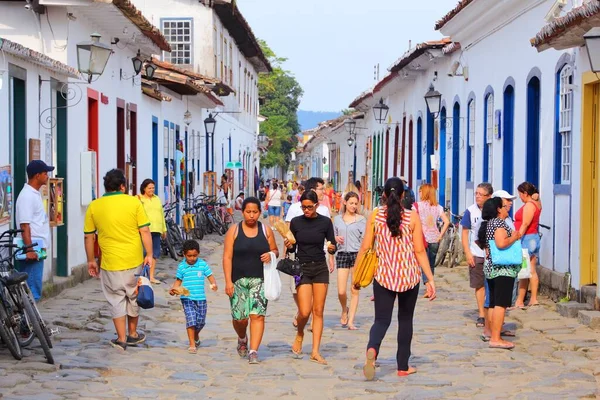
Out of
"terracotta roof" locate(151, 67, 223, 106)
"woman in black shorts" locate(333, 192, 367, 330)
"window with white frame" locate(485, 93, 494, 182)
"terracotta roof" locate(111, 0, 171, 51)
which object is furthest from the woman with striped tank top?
"terracotta roof" locate(151, 67, 223, 106)

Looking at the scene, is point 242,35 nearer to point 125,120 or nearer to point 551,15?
point 125,120

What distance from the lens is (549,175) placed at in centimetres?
1560

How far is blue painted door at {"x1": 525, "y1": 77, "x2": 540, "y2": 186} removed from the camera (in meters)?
17.0

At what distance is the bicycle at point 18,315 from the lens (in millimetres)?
9352

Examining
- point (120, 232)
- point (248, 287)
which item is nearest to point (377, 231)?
point (248, 287)

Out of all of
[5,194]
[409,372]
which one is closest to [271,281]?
[409,372]

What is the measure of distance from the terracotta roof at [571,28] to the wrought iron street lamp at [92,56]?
18.5 feet

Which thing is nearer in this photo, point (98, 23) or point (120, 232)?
point (120, 232)

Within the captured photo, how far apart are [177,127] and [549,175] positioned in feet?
45.6

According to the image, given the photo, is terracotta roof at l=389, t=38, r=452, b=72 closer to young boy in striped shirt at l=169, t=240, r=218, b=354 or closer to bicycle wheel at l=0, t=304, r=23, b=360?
young boy in striped shirt at l=169, t=240, r=218, b=354

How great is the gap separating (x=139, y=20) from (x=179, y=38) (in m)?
21.4

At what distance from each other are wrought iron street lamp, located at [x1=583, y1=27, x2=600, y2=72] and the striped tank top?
330 cm

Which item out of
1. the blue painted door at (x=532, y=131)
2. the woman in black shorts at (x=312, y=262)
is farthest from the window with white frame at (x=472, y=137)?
the woman in black shorts at (x=312, y=262)

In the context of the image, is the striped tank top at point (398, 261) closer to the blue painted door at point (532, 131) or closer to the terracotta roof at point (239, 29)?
the blue painted door at point (532, 131)
